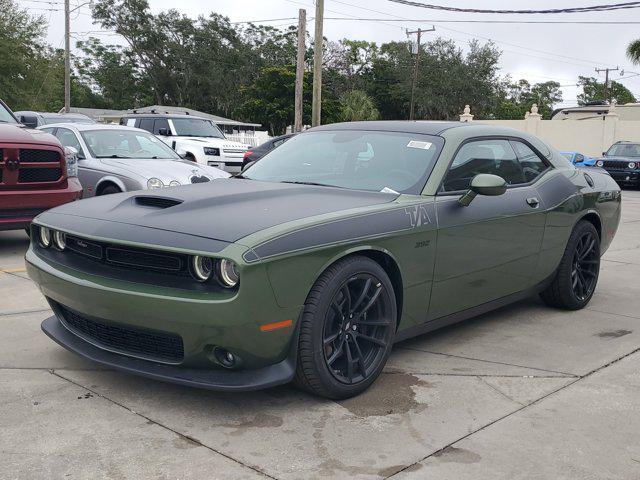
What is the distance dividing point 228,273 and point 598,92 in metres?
105

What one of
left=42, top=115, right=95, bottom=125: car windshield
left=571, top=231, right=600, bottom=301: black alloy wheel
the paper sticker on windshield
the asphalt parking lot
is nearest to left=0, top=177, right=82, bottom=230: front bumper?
the asphalt parking lot

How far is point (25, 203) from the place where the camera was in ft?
23.5

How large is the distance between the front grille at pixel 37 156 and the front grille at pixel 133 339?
3.99 metres

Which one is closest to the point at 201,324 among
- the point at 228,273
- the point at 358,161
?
the point at 228,273

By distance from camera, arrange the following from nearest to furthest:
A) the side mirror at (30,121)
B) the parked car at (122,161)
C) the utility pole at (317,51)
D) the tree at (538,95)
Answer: the side mirror at (30,121) < the parked car at (122,161) < the utility pole at (317,51) < the tree at (538,95)

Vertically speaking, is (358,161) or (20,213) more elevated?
(358,161)

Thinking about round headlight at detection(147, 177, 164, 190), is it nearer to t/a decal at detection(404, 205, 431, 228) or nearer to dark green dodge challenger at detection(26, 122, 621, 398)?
dark green dodge challenger at detection(26, 122, 621, 398)

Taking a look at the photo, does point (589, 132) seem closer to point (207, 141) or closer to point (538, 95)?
point (207, 141)

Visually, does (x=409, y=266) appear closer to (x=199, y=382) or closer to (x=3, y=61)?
(x=199, y=382)

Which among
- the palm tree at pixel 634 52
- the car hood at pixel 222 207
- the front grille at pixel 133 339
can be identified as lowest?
the front grille at pixel 133 339

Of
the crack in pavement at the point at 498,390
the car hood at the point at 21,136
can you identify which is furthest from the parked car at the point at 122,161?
the crack in pavement at the point at 498,390

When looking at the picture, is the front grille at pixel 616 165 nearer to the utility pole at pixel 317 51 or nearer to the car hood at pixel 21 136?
the utility pole at pixel 317 51

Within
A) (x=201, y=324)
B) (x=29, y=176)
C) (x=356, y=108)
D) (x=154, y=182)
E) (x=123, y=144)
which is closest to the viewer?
(x=201, y=324)

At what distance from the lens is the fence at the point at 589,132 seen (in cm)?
3359
